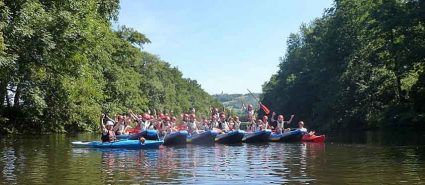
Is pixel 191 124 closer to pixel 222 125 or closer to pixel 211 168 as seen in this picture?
pixel 222 125

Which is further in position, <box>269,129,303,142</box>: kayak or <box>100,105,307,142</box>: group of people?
<box>269,129,303,142</box>: kayak

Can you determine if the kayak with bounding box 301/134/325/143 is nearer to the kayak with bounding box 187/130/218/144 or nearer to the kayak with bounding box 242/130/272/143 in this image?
the kayak with bounding box 242/130/272/143

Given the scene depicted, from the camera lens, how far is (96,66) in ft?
137

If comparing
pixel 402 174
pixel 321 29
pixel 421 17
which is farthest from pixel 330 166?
pixel 321 29

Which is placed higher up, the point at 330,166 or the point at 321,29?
the point at 321,29

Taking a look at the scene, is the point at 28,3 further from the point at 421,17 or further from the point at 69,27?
the point at 421,17

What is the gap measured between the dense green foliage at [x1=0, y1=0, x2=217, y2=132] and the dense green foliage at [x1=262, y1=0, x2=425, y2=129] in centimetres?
1986

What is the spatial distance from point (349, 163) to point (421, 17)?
23.5 m

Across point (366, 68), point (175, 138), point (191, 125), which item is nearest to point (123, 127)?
point (191, 125)

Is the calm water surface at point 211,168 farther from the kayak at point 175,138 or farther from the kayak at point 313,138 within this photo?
the kayak at point 313,138

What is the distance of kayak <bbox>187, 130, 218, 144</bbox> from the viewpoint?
92.1 feet

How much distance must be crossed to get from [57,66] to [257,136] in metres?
10.9

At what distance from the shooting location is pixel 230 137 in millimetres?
28734

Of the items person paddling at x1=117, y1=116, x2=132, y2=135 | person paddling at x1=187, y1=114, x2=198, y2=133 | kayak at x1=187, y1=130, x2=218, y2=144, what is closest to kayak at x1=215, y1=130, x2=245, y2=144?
kayak at x1=187, y1=130, x2=218, y2=144
